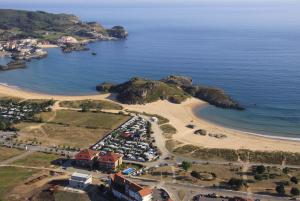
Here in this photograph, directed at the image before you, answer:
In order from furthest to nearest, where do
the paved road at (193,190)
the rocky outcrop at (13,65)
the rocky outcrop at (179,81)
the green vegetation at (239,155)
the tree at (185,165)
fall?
the rocky outcrop at (13,65) < the rocky outcrop at (179,81) < the green vegetation at (239,155) < the tree at (185,165) < the paved road at (193,190)

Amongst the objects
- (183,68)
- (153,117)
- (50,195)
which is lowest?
(50,195)

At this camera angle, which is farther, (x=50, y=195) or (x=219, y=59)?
(x=219, y=59)

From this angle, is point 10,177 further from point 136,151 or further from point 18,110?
point 18,110

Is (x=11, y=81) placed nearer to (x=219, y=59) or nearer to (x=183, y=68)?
(x=183, y=68)

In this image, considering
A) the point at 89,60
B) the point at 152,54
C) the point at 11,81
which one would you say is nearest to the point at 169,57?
the point at 152,54

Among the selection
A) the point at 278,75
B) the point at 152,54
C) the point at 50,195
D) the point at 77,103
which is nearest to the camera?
the point at 50,195

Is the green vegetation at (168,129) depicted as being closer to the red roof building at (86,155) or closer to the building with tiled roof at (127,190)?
the red roof building at (86,155)

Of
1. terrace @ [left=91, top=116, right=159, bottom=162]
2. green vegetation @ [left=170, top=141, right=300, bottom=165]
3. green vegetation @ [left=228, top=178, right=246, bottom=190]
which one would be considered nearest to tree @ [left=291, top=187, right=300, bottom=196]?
green vegetation @ [left=228, top=178, right=246, bottom=190]

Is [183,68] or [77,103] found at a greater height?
[183,68]

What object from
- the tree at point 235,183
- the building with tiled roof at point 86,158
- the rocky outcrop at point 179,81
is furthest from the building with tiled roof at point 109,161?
the rocky outcrop at point 179,81
